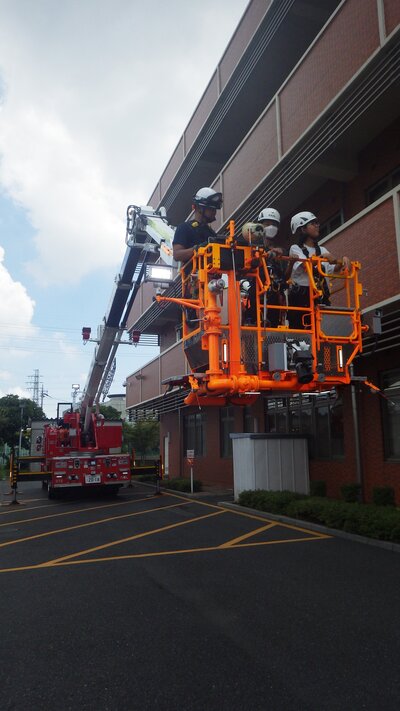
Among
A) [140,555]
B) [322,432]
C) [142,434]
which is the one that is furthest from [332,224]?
[142,434]

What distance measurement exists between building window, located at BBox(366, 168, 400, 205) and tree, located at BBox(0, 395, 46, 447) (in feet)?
106

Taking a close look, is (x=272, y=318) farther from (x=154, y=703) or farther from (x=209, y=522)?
(x=209, y=522)

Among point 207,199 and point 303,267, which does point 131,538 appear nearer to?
point 303,267

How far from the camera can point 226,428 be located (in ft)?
62.4

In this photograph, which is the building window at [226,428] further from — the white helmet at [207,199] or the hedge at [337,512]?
the white helmet at [207,199]

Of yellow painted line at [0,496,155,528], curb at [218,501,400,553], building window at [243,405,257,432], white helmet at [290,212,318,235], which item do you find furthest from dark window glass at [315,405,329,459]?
white helmet at [290,212,318,235]

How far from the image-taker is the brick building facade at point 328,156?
8.59 metres

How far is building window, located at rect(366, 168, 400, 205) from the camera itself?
10.6 m

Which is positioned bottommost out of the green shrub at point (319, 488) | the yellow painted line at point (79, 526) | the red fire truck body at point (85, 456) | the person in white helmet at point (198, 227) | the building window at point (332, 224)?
the yellow painted line at point (79, 526)

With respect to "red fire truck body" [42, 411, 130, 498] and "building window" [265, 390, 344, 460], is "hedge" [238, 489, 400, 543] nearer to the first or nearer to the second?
"building window" [265, 390, 344, 460]

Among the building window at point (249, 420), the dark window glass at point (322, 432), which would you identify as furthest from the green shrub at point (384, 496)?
the building window at point (249, 420)

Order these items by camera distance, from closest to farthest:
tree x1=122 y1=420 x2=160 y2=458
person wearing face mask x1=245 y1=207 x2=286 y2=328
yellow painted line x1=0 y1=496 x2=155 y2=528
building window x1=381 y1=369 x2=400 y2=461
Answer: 1. person wearing face mask x1=245 y1=207 x2=286 y2=328
2. building window x1=381 y1=369 x2=400 y2=461
3. yellow painted line x1=0 y1=496 x2=155 y2=528
4. tree x1=122 y1=420 x2=160 y2=458

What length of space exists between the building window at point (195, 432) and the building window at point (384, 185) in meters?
12.1

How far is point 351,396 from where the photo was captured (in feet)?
37.8
